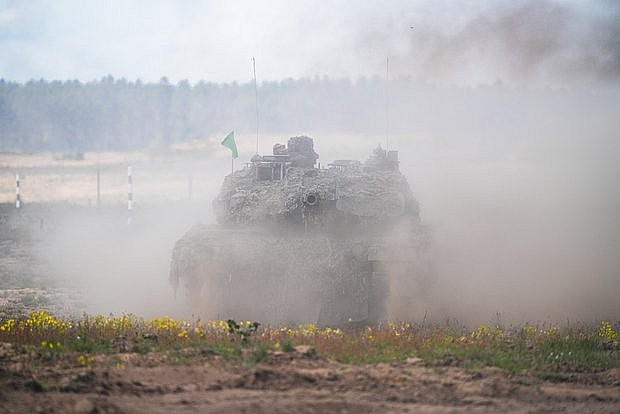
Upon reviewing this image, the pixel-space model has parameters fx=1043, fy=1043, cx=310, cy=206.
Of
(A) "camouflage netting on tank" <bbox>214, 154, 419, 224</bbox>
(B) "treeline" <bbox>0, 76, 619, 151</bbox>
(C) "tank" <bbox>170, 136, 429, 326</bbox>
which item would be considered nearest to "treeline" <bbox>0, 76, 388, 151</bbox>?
(B) "treeline" <bbox>0, 76, 619, 151</bbox>

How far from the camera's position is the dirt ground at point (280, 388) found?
29.1ft

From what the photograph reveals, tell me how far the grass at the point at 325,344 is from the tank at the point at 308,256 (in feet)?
9.51

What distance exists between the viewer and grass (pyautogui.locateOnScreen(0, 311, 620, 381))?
1101 centimetres

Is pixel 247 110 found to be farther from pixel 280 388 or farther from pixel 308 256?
pixel 280 388

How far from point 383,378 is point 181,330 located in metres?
3.43

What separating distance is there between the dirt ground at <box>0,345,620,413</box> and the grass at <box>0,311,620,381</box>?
31cm

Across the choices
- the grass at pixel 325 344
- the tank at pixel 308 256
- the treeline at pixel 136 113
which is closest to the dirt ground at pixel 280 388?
the grass at pixel 325 344

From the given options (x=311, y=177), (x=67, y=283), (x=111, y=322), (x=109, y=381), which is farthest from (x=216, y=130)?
(x=109, y=381)

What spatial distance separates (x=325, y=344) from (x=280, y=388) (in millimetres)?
2334

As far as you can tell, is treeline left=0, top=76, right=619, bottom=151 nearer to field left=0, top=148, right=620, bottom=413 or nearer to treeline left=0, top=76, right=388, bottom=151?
treeline left=0, top=76, right=388, bottom=151

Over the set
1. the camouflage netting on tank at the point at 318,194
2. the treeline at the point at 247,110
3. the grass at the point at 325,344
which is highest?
the treeline at the point at 247,110

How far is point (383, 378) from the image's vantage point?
1004 cm

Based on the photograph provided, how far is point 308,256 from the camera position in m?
17.0

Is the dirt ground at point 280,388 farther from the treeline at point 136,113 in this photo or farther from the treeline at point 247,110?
the treeline at point 136,113
